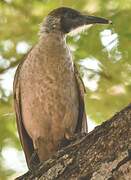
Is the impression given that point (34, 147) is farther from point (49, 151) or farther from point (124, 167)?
point (124, 167)

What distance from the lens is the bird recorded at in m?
5.78

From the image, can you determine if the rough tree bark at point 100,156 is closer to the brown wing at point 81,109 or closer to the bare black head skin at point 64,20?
the brown wing at point 81,109

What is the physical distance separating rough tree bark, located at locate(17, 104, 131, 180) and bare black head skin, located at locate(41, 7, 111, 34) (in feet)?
10.2

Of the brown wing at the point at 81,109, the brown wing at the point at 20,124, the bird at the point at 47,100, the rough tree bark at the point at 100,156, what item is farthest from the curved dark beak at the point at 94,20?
the rough tree bark at the point at 100,156

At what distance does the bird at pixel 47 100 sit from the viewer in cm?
578

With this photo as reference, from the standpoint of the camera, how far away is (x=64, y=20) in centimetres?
708

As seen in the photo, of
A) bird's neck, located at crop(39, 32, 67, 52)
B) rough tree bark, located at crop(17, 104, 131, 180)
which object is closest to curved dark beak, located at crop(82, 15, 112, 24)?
bird's neck, located at crop(39, 32, 67, 52)

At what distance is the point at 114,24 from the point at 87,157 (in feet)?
8.35

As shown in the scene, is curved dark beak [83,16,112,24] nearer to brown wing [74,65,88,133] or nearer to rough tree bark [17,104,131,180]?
brown wing [74,65,88,133]

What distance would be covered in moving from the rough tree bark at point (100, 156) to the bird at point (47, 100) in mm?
2163

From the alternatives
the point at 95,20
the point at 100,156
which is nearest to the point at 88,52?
the point at 95,20

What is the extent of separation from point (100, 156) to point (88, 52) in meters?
2.67

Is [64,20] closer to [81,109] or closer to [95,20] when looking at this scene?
[95,20]

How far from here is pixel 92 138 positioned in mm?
3400
